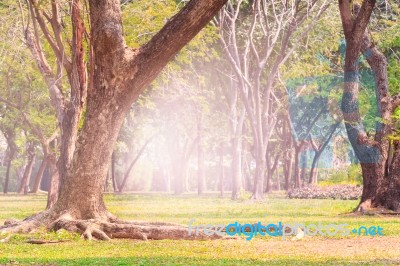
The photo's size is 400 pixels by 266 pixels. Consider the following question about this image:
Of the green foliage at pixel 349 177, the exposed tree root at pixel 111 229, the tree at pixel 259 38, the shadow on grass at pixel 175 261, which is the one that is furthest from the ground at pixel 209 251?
the green foliage at pixel 349 177

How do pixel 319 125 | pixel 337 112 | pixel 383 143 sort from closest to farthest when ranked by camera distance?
pixel 383 143 < pixel 337 112 < pixel 319 125

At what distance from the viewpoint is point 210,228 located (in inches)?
604

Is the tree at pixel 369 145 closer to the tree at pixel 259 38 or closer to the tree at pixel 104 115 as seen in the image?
the tree at pixel 104 115

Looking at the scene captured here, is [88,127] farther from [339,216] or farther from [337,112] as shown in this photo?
[337,112]

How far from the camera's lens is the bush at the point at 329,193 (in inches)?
1499

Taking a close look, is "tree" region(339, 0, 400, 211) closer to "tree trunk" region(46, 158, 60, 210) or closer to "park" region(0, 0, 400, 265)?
"park" region(0, 0, 400, 265)

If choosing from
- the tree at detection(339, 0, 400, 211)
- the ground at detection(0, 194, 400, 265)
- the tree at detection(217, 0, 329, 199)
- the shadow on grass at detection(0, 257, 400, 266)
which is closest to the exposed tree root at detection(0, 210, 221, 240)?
the ground at detection(0, 194, 400, 265)

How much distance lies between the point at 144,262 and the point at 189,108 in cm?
3969

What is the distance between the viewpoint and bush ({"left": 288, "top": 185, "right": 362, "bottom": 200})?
3806 centimetres

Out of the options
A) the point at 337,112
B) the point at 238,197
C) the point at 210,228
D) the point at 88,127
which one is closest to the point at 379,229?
the point at 210,228

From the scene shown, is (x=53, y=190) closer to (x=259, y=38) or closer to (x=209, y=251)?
(x=259, y=38)

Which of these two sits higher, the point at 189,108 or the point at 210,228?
the point at 189,108

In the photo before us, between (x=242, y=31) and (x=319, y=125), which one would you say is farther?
(x=319, y=125)

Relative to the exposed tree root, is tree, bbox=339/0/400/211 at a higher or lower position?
higher
